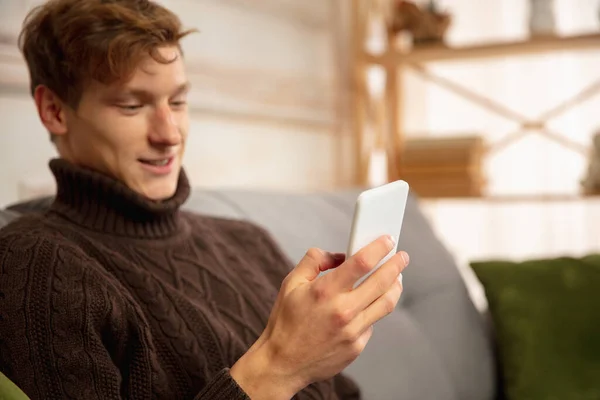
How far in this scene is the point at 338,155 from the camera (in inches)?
115

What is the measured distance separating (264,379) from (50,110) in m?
0.48

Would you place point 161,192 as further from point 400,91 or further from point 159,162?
point 400,91

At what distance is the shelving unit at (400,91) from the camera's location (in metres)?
2.69

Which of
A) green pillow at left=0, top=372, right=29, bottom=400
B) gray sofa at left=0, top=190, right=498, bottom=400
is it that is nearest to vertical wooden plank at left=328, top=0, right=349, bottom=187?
gray sofa at left=0, top=190, right=498, bottom=400

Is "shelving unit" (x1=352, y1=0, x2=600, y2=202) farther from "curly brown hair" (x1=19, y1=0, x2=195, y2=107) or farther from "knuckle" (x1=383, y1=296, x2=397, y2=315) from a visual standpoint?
"knuckle" (x1=383, y1=296, x2=397, y2=315)

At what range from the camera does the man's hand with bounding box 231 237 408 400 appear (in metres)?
0.83

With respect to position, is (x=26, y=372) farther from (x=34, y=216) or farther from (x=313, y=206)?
(x=313, y=206)

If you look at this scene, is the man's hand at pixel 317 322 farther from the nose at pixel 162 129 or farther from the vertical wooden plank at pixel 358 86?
the vertical wooden plank at pixel 358 86

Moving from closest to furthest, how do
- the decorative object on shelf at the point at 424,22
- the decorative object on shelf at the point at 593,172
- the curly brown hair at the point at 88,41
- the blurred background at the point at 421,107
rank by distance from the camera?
the curly brown hair at the point at 88,41
the blurred background at the point at 421,107
the decorative object on shelf at the point at 593,172
the decorative object on shelf at the point at 424,22

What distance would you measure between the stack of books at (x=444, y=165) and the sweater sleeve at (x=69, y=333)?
186 cm

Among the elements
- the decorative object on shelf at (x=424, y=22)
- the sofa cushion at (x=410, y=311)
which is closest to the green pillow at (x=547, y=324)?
the sofa cushion at (x=410, y=311)

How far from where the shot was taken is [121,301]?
950 millimetres

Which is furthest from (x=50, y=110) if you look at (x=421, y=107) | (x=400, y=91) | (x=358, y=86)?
(x=421, y=107)

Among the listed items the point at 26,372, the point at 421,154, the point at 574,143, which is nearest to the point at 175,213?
the point at 26,372
